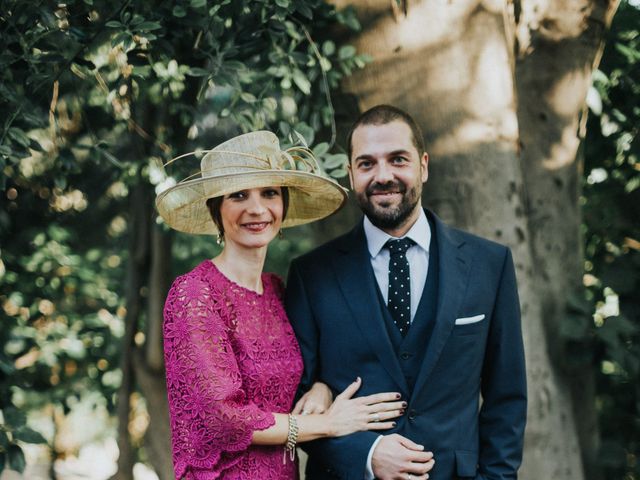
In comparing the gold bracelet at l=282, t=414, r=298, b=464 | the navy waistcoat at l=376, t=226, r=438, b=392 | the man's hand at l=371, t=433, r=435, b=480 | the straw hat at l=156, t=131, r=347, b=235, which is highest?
the straw hat at l=156, t=131, r=347, b=235

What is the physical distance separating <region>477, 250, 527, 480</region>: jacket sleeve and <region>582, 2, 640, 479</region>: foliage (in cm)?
107

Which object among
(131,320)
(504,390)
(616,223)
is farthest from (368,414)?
(131,320)

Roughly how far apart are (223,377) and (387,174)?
2.82 feet

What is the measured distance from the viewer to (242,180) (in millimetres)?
2672

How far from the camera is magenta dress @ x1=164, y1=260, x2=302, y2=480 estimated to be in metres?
2.47

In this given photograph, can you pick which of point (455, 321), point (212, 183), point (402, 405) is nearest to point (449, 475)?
point (402, 405)

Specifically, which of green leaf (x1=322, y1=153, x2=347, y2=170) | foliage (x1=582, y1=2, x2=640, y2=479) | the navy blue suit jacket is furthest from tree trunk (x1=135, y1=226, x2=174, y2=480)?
foliage (x1=582, y1=2, x2=640, y2=479)

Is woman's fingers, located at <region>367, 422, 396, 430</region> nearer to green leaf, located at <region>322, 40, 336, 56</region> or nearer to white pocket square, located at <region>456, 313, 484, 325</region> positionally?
white pocket square, located at <region>456, 313, 484, 325</region>

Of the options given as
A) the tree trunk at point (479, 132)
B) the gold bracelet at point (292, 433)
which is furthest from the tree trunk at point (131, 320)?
the gold bracelet at point (292, 433)

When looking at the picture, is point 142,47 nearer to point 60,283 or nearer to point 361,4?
point 361,4

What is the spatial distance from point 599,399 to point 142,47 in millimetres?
2903

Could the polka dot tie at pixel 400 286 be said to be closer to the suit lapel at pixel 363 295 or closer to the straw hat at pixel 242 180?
the suit lapel at pixel 363 295

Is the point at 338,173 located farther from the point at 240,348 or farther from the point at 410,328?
the point at 240,348

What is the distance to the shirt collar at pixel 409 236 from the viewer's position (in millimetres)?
2816
